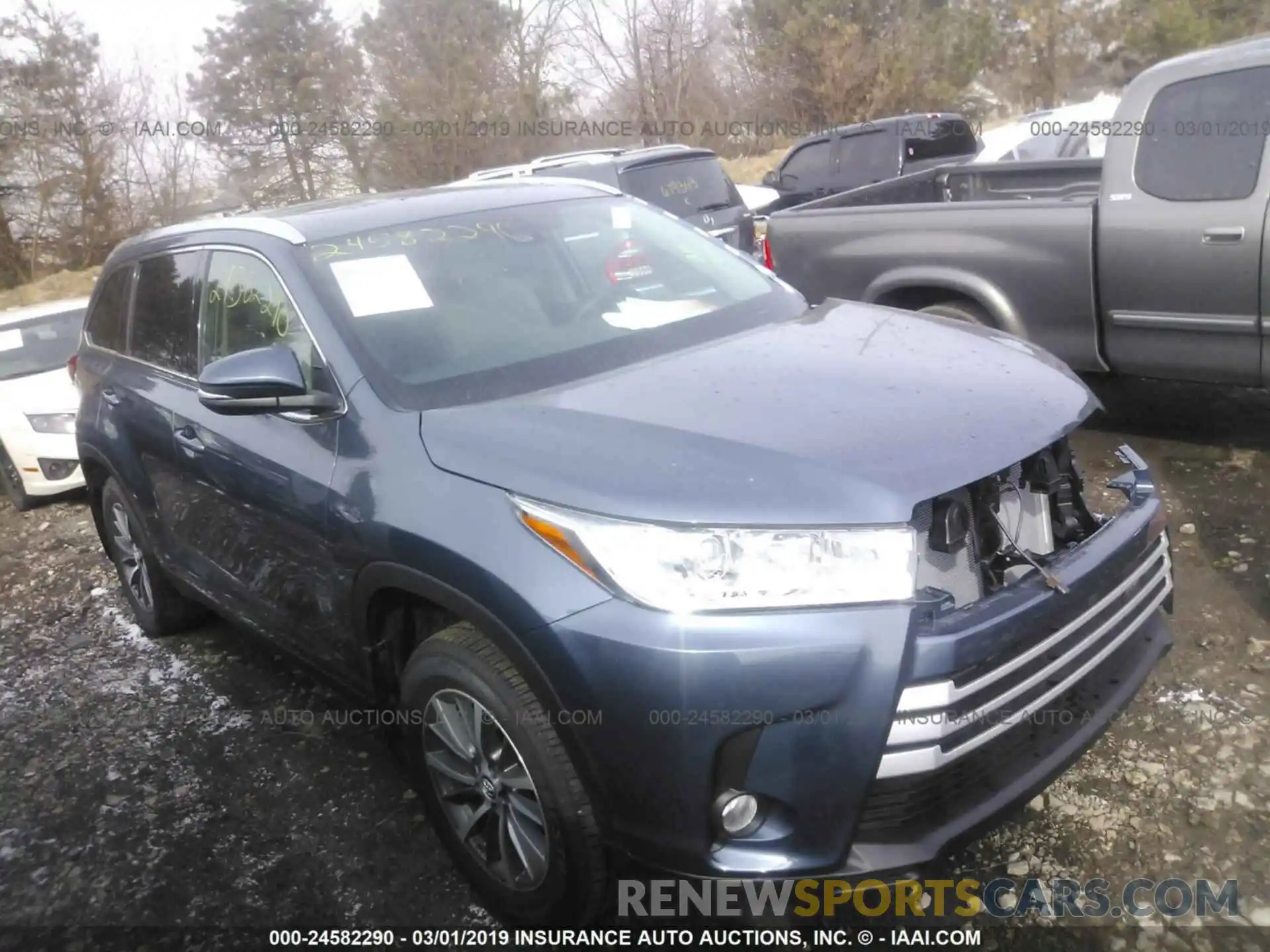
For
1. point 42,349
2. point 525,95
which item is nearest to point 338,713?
point 42,349

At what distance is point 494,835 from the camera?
269cm

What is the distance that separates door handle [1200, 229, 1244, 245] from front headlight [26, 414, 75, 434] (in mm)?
6776

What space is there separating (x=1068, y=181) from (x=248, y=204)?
73.4 ft

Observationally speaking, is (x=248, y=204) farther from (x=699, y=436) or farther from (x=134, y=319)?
(x=699, y=436)

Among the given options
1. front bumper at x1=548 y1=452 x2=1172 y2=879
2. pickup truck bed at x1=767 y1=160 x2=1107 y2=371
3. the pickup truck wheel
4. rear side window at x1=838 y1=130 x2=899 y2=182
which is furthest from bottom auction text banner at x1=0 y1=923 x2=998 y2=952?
rear side window at x1=838 y1=130 x2=899 y2=182

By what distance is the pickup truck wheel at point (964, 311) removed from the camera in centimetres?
543

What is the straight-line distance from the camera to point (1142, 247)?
187 inches

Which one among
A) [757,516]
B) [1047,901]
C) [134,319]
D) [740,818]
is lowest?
[1047,901]

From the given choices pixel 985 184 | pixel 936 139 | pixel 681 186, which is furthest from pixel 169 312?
pixel 936 139

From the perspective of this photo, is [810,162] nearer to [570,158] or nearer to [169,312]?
[570,158]

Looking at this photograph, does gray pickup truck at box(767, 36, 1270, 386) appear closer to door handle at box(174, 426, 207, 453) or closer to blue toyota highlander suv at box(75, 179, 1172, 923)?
blue toyota highlander suv at box(75, 179, 1172, 923)

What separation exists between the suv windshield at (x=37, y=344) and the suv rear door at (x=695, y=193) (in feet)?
14.7

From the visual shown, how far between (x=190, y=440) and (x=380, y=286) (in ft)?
3.34

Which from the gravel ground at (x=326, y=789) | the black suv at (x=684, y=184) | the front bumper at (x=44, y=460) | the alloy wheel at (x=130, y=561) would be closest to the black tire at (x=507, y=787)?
the gravel ground at (x=326, y=789)
